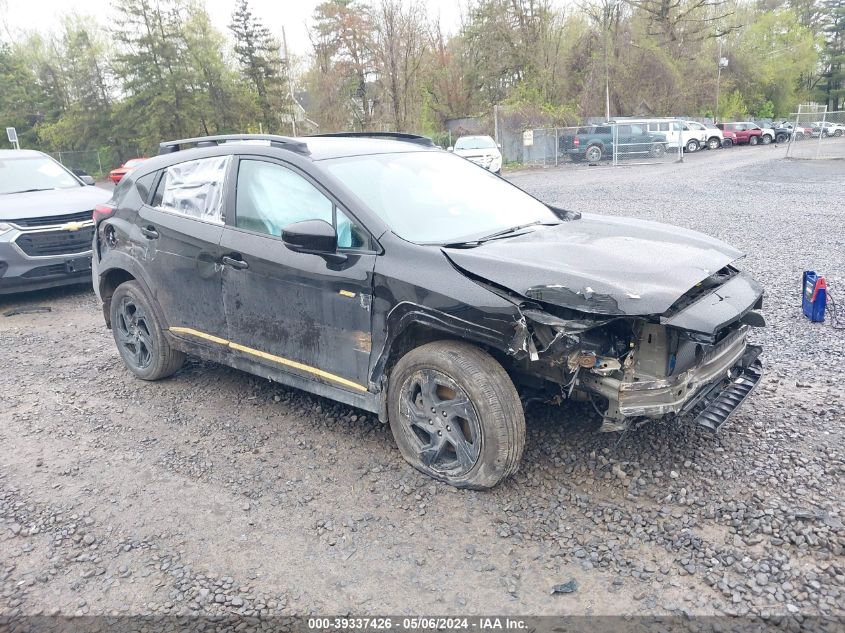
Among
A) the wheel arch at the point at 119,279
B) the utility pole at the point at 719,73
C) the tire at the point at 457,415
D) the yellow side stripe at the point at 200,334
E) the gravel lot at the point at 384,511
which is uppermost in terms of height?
the utility pole at the point at 719,73

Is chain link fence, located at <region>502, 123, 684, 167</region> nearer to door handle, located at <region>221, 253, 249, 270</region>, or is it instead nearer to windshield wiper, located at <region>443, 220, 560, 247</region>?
windshield wiper, located at <region>443, 220, 560, 247</region>

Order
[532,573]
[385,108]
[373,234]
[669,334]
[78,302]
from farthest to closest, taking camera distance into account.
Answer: [385,108]
[78,302]
[373,234]
[669,334]
[532,573]

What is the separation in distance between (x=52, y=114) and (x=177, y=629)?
50.0 meters

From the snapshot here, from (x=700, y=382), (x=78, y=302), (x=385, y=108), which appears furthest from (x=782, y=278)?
(x=385, y=108)

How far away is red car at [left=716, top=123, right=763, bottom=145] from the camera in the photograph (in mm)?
38750

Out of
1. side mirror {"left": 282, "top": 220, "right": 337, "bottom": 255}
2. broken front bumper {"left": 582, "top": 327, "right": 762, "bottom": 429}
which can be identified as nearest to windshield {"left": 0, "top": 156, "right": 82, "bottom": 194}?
side mirror {"left": 282, "top": 220, "right": 337, "bottom": 255}

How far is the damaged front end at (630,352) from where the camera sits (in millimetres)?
3178

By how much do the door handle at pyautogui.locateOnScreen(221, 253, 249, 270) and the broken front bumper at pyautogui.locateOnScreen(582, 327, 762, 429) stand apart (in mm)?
2250

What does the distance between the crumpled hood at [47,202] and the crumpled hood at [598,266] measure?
255 inches

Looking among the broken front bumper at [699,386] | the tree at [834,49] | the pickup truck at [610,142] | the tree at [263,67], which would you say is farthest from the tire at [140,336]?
the tree at [834,49]

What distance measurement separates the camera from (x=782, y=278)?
7.42 m

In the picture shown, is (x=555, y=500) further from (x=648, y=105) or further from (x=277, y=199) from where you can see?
(x=648, y=105)

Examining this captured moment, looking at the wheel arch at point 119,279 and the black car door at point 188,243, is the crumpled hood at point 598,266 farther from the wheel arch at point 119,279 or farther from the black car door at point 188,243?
the wheel arch at point 119,279

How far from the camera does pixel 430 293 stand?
11.3 feet
